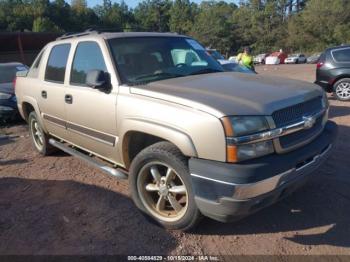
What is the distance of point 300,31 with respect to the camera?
240 feet

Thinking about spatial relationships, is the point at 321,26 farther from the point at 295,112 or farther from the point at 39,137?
the point at 295,112

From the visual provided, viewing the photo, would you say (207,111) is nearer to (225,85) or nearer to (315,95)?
(225,85)

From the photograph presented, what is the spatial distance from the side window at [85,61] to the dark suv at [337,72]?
327 inches

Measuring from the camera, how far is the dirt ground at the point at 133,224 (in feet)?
11.5

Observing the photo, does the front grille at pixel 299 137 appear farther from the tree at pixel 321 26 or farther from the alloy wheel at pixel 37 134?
the tree at pixel 321 26

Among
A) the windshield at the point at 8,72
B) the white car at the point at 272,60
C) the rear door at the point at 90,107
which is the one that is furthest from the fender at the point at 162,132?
the white car at the point at 272,60

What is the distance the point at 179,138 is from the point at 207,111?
0.35 m

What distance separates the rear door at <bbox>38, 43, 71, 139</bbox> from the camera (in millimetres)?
5016

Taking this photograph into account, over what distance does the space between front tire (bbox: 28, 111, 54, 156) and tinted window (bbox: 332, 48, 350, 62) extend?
844 centimetres

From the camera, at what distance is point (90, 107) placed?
4336 mm

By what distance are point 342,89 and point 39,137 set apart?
27.2 feet

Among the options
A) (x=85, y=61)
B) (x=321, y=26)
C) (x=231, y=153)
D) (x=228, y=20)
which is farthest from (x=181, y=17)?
(x=231, y=153)

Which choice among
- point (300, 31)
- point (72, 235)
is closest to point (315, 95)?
point (72, 235)

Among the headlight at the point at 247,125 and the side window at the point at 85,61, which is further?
the side window at the point at 85,61
